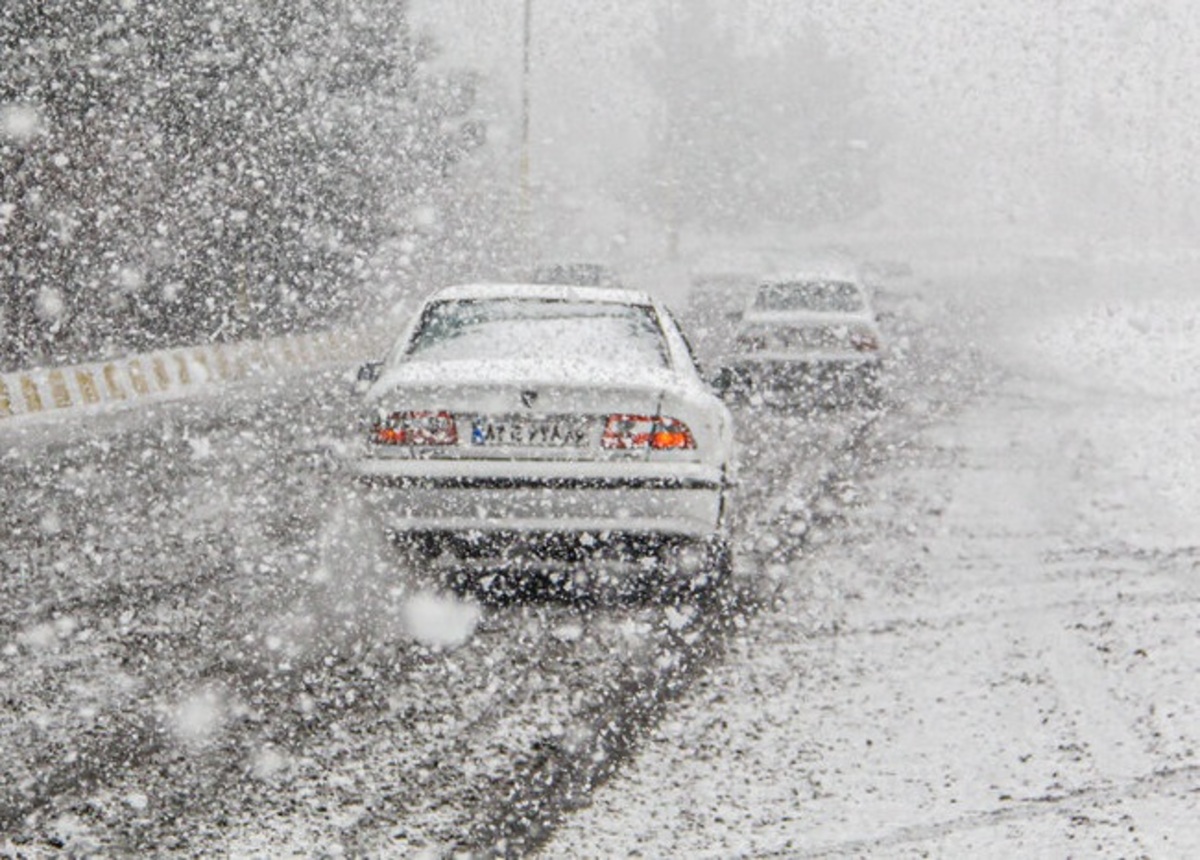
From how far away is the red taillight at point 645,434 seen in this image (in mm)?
6930

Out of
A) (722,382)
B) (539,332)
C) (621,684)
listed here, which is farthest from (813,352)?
(621,684)

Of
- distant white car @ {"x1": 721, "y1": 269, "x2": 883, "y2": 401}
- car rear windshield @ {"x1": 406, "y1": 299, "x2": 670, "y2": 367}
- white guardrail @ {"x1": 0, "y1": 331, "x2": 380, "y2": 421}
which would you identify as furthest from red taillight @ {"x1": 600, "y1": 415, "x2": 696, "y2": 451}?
white guardrail @ {"x1": 0, "y1": 331, "x2": 380, "y2": 421}

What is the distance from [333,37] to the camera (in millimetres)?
29812

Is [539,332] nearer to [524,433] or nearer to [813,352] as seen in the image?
[524,433]

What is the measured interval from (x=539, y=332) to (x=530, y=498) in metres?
1.28

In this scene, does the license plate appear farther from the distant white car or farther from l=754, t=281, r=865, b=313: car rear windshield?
l=754, t=281, r=865, b=313: car rear windshield

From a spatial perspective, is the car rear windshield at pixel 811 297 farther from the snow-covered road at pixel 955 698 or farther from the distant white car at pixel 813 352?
the snow-covered road at pixel 955 698

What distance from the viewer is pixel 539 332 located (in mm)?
7855

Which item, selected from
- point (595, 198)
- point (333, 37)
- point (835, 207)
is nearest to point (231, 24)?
point (333, 37)

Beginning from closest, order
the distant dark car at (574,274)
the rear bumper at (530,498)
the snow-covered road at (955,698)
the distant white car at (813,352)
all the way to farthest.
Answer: the snow-covered road at (955,698) < the rear bumper at (530,498) < the distant white car at (813,352) < the distant dark car at (574,274)

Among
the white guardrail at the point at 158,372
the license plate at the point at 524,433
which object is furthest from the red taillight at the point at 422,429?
the white guardrail at the point at 158,372

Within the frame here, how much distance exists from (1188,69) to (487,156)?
74.2 m

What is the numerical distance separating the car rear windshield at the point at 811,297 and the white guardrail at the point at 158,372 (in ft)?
23.1

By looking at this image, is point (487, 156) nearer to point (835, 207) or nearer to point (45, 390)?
point (835, 207)
